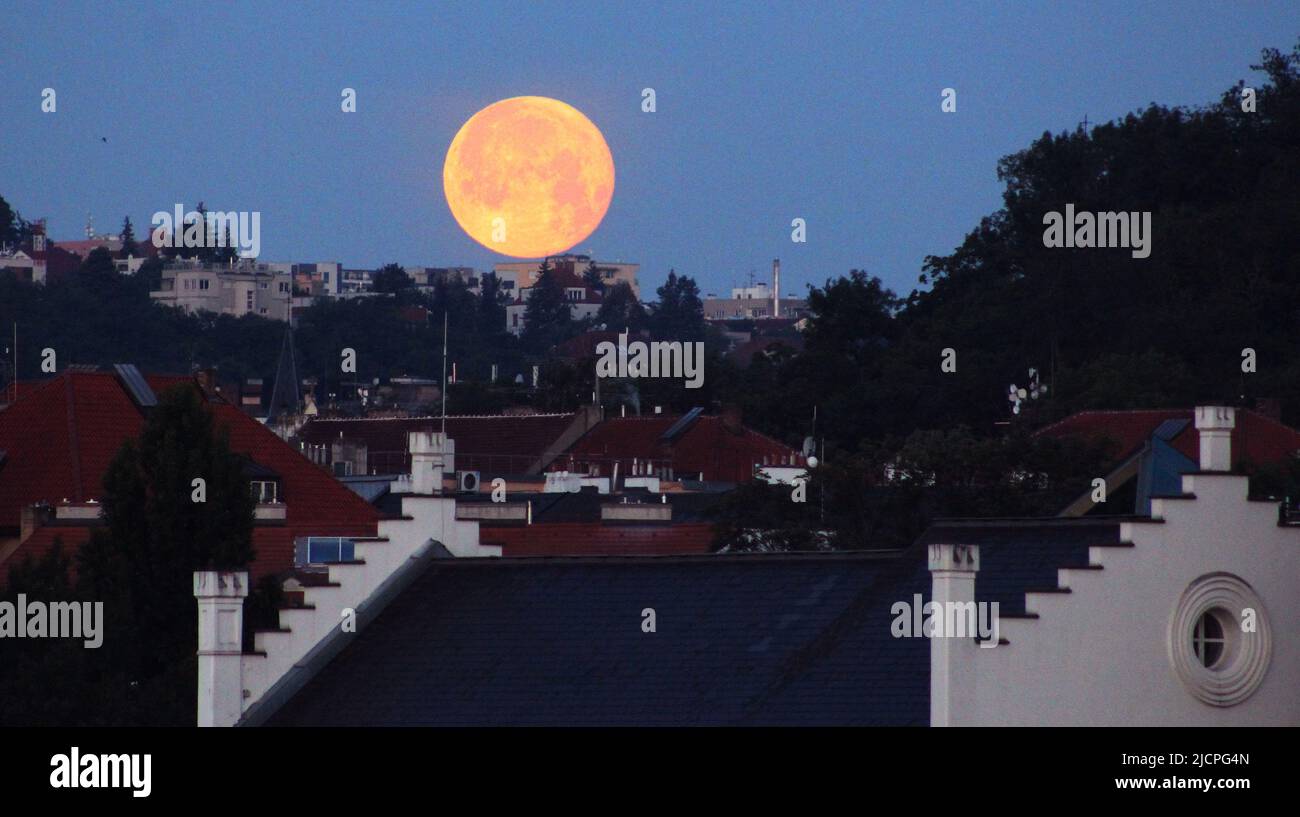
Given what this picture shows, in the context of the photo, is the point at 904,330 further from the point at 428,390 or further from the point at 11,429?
the point at 428,390

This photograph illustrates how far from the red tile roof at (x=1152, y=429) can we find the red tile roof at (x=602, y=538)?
14.2 m

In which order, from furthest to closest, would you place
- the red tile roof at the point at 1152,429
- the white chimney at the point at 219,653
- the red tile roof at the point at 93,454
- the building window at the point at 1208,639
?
1. the red tile roof at the point at 1152,429
2. the red tile roof at the point at 93,454
3. the white chimney at the point at 219,653
4. the building window at the point at 1208,639

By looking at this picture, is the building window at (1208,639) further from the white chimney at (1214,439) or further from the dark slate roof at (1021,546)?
the white chimney at (1214,439)

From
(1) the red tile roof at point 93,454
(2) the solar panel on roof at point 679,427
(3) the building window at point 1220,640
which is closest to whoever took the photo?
(3) the building window at point 1220,640

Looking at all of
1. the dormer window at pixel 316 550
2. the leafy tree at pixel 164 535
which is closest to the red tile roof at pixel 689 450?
the dormer window at pixel 316 550

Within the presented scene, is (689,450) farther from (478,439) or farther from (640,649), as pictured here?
(640,649)

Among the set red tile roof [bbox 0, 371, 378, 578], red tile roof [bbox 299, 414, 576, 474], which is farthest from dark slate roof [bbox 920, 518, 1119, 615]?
red tile roof [bbox 299, 414, 576, 474]

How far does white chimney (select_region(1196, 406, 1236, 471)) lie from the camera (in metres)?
32.7

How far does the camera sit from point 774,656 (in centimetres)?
3294

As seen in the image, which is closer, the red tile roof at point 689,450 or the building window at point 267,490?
the building window at point 267,490

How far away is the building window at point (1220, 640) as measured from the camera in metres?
30.9
